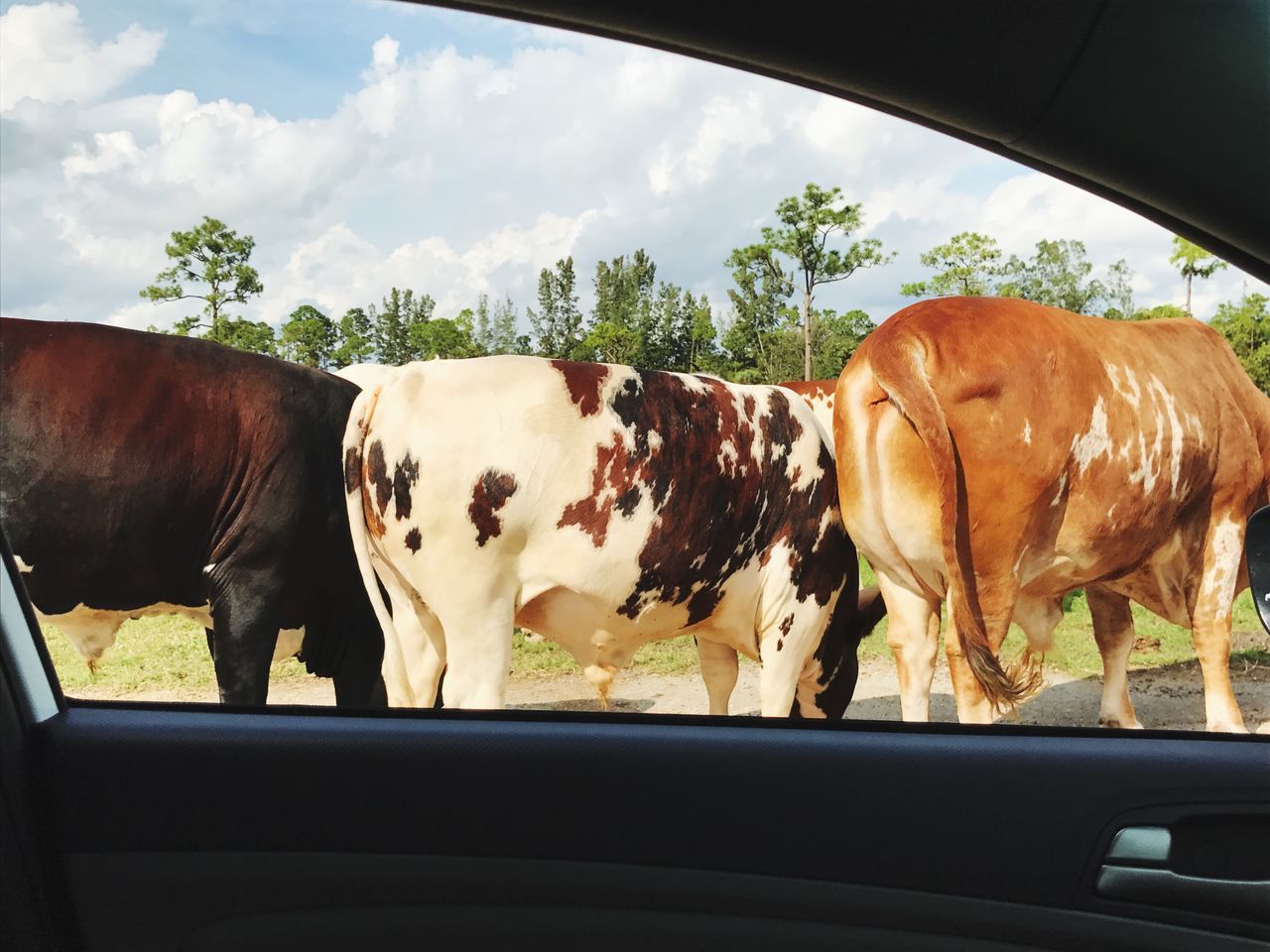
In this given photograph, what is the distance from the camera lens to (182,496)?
1929mm

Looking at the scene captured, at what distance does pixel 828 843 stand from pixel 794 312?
931mm

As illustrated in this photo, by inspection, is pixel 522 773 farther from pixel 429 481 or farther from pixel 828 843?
pixel 429 481

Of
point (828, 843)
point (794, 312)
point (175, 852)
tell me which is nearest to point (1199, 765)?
point (828, 843)

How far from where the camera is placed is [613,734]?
128 cm

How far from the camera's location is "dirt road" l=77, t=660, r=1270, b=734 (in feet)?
4.97

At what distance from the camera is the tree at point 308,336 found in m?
1.80

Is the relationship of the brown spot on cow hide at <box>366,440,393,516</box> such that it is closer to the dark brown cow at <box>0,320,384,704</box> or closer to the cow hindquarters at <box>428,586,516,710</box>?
the dark brown cow at <box>0,320,384,704</box>

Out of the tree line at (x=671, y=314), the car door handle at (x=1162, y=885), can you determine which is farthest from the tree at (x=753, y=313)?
the car door handle at (x=1162, y=885)

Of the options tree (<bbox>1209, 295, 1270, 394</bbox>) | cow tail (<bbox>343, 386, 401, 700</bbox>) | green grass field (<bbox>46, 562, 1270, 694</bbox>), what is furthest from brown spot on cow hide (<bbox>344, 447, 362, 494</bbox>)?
tree (<bbox>1209, 295, 1270, 394</bbox>)

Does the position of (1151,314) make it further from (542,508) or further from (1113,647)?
(542,508)

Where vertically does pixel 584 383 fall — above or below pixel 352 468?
above

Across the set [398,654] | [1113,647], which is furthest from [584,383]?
[1113,647]

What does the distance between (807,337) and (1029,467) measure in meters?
0.60

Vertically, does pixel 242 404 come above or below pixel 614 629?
above
